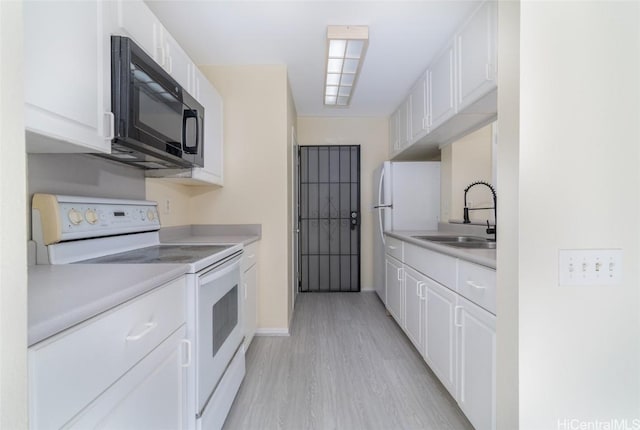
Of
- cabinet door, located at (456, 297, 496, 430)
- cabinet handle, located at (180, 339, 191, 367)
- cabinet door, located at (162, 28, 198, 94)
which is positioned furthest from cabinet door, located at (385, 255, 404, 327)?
cabinet door, located at (162, 28, 198, 94)

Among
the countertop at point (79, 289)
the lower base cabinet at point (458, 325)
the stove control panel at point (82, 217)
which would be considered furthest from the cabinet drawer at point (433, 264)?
the stove control panel at point (82, 217)

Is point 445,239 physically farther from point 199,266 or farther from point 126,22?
point 126,22

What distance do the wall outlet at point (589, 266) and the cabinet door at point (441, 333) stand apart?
2.68ft

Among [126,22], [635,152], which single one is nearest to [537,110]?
[635,152]

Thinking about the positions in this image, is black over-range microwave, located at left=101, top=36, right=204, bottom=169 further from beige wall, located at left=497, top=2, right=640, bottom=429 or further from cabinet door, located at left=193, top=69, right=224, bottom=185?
beige wall, located at left=497, top=2, right=640, bottom=429

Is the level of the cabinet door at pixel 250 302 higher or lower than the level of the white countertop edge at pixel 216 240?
lower

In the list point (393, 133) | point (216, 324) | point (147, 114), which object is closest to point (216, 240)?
point (216, 324)

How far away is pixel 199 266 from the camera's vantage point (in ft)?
4.10

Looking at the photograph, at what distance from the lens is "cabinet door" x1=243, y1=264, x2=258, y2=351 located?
2.15m

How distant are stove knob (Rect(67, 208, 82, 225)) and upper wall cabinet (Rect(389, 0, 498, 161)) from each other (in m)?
2.16

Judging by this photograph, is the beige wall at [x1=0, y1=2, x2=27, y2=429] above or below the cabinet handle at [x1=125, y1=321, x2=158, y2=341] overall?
above

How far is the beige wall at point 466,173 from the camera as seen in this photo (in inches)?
94.6

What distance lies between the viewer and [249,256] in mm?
2285

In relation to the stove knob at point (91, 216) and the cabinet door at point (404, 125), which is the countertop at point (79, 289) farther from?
the cabinet door at point (404, 125)
